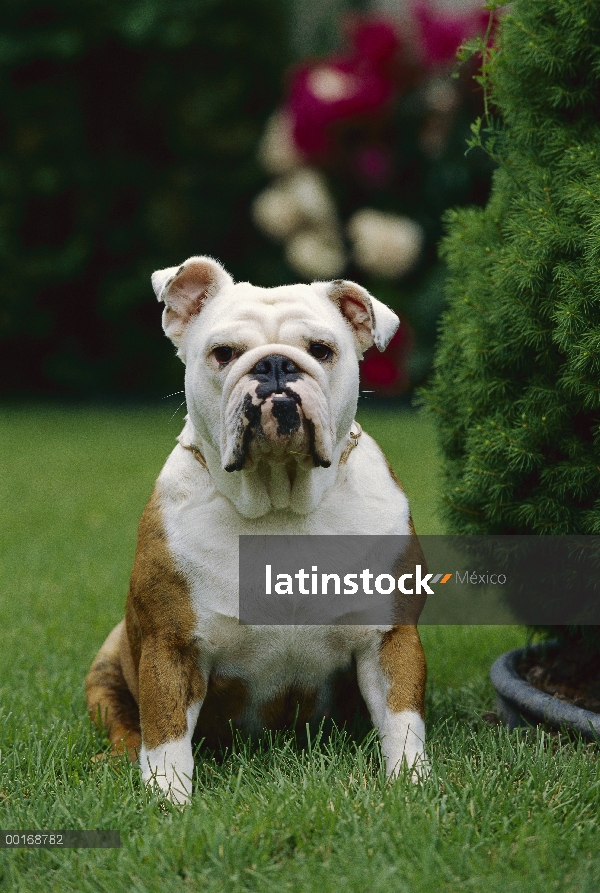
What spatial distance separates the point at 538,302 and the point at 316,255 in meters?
8.04

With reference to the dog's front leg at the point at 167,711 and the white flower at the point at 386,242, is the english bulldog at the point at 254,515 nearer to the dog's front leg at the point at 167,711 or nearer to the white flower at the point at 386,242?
the dog's front leg at the point at 167,711

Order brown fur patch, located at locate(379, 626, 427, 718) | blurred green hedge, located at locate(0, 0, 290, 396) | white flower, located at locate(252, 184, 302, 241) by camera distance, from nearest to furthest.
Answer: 1. brown fur patch, located at locate(379, 626, 427, 718)
2. white flower, located at locate(252, 184, 302, 241)
3. blurred green hedge, located at locate(0, 0, 290, 396)

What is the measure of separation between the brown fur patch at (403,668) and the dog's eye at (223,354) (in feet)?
2.63

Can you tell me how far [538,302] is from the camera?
272 cm

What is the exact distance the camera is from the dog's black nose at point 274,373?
92.7 inches

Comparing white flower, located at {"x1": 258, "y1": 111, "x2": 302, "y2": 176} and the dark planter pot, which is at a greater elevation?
white flower, located at {"x1": 258, "y1": 111, "x2": 302, "y2": 176}

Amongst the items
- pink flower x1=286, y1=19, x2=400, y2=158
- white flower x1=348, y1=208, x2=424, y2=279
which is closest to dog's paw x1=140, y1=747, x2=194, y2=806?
white flower x1=348, y1=208, x2=424, y2=279

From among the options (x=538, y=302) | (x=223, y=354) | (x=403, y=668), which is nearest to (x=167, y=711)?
(x=403, y=668)

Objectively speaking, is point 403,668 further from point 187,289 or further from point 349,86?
point 349,86

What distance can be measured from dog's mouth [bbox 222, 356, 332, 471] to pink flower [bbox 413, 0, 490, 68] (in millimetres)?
8434

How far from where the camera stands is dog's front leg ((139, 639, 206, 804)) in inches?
97.7

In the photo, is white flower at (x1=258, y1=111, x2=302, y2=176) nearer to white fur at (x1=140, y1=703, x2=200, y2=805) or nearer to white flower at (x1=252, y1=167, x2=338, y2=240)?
white flower at (x1=252, y1=167, x2=338, y2=240)

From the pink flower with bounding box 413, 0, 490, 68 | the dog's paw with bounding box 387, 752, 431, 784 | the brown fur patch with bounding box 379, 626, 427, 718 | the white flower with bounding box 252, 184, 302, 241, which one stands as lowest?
the dog's paw with bounding box 387, 752, 431, 784

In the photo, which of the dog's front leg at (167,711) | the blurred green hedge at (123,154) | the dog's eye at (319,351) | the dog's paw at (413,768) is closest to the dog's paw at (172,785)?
the dog's front leg at (167,711)
